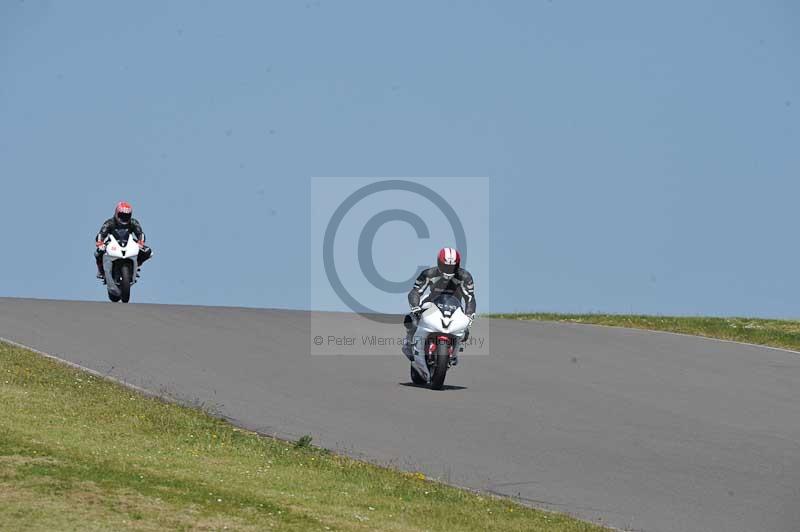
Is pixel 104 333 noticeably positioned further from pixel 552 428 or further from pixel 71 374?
A: pixel 552 428

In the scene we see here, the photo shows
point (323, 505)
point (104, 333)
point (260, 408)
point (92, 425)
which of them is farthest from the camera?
point (104, 333)

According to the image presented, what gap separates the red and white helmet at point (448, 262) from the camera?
18.5m

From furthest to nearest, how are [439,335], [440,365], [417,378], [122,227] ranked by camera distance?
[122,227] → [417,378] → [440,365] → [439,335]

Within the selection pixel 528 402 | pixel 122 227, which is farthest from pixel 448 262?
pixel 122 227

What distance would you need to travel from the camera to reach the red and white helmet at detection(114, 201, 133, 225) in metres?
27.8

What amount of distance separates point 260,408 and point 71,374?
8.09 feet

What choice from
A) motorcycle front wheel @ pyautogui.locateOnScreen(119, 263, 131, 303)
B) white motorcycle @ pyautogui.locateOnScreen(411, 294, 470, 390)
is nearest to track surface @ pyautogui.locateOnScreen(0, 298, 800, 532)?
white motorcycle @ pyautogui.locateOnScreen(411, 294, 470, 390)

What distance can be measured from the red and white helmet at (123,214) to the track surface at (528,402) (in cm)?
206

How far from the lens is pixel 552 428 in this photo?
16047 mm

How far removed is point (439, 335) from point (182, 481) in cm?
758

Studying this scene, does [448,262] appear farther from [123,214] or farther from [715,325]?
[715,325]

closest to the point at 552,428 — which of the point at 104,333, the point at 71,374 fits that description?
the point at 71,374

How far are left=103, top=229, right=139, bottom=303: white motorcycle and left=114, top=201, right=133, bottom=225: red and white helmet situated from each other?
0.21m

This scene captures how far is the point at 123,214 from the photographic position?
27812mm
